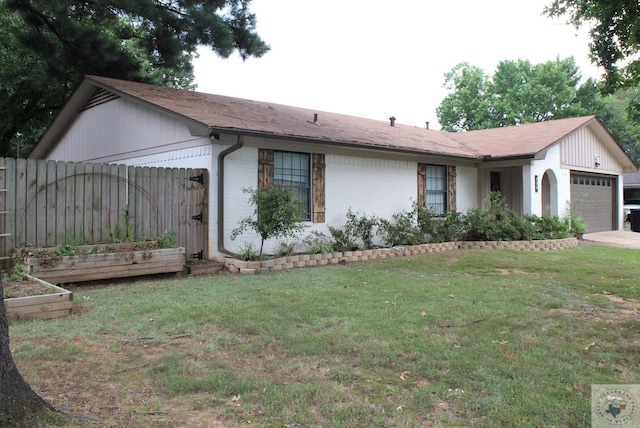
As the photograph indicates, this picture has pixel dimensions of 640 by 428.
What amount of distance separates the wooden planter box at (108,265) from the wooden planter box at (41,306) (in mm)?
1574

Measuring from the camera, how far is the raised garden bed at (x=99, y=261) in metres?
6.71

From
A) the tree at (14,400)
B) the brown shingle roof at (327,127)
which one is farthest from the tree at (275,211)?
the tree at (14,400)

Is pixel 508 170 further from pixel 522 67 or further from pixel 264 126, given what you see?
pixel 522 67

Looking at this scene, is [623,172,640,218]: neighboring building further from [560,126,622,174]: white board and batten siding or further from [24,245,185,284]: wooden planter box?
[24,245,185,284]: wooden planter box

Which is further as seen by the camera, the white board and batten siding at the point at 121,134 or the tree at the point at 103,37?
the tree at the point at 103,37

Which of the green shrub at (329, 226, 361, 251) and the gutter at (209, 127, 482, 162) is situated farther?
the green shrub at (329, 226, 361, 251)

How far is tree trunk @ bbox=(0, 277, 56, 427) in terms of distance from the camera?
2352 millimetres

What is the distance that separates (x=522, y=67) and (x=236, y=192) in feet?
120

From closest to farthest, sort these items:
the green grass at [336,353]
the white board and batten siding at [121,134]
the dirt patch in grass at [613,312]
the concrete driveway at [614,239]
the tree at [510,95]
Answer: the green grass at [336,353]
the dirt patch in grass at [613,312]
the white board and batten siding at [121,134]
the concrete driveway at [614,239]
the tree at [510,95]

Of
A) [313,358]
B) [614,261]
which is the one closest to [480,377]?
[313,358]

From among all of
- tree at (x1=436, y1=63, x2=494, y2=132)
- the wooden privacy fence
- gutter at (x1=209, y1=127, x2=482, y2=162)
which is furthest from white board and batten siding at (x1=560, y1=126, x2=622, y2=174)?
tree at (x1=436, y1=63, x2=494, y2=132)

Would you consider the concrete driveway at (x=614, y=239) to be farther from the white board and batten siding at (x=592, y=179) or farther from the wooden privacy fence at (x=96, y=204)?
the wooden privacy fence at (x=96, y=204)

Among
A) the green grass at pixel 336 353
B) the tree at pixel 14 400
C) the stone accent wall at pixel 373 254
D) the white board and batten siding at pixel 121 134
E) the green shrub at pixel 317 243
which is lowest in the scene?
the green grass at pixel 336 353

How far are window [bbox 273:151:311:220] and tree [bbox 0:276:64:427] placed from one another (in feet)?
25.5
